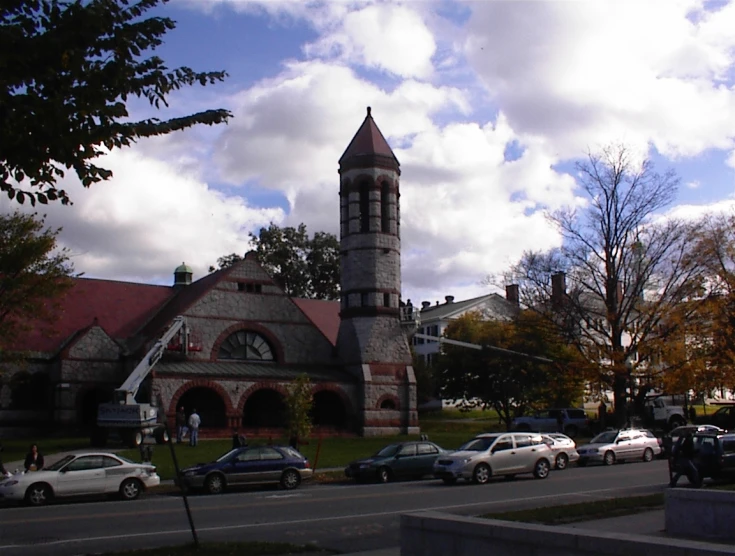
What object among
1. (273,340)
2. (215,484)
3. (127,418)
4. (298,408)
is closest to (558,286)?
(298,408)

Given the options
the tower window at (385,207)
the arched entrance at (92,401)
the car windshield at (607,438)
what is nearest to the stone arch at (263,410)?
the arched entrance at (92,401)

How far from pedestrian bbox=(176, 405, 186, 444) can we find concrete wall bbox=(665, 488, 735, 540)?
29033mm

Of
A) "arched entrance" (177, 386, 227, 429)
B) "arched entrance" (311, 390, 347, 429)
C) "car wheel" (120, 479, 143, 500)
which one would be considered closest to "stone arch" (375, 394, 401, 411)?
"arched entrance" (311, 390, 347, 429)

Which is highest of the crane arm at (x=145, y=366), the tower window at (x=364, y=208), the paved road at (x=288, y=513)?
the tower window at (x=364, y=208)

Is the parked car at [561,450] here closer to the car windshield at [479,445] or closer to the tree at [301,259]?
the car windshield at [479,445]

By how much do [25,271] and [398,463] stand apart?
16167 millimetres

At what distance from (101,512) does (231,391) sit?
23587 mm

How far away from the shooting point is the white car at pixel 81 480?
2025 centimetres

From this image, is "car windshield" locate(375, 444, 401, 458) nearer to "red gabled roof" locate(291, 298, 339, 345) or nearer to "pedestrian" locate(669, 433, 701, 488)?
"pedestrian" locate(669, 433, 701, 488)

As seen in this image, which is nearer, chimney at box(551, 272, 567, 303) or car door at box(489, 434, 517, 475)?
car door at box(489, 434, 517, 475)

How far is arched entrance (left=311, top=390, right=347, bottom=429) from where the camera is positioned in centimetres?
4627

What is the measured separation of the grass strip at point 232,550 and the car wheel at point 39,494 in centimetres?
940

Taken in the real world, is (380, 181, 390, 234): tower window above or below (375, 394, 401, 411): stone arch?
Result: above

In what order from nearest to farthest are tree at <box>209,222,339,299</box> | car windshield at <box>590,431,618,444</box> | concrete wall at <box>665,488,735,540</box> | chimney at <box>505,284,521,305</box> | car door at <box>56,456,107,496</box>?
1. concrete wall at <box>665,488,735,540</box>
2. car door at <box>56,456,107,496</box>
3. car windshield at <box>590,431,618,444</box>
4. chimney at <box>505,284,521,305</box>
5. tree at <box>209,222,339,299</box>
